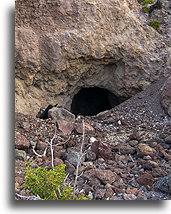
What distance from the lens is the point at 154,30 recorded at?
589 centimetres

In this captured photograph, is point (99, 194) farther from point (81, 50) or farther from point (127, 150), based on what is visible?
point (81, 50)

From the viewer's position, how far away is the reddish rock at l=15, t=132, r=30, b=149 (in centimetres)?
409

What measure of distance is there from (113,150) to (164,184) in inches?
35.8

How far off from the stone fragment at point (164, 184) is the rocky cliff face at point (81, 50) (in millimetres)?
2322

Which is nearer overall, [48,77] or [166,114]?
[166,114]

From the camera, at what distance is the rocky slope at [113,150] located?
3.59m

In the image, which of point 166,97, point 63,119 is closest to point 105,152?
point 63,119

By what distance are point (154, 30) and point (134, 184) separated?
3240 mm

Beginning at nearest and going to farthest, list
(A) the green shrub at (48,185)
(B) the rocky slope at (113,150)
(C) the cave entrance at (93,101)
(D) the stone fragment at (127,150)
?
(A) the green shrub at (48,185) → (B) the rocky slope at (113,150) → (D) the stone fragment at (127,150) → (C) the cave entrance at (93,101)

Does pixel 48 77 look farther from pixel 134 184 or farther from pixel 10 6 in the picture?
pixel 134 184

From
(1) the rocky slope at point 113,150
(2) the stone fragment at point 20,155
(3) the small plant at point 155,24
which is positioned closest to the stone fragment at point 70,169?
(1) the rocky slope at point 113,150

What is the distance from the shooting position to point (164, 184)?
11.6 ft

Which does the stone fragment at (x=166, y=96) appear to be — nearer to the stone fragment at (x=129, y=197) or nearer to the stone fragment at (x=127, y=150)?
the stone fragment at (x=127, y=150)

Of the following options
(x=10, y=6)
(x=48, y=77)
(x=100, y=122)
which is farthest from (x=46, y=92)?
(x=10, y=6)
